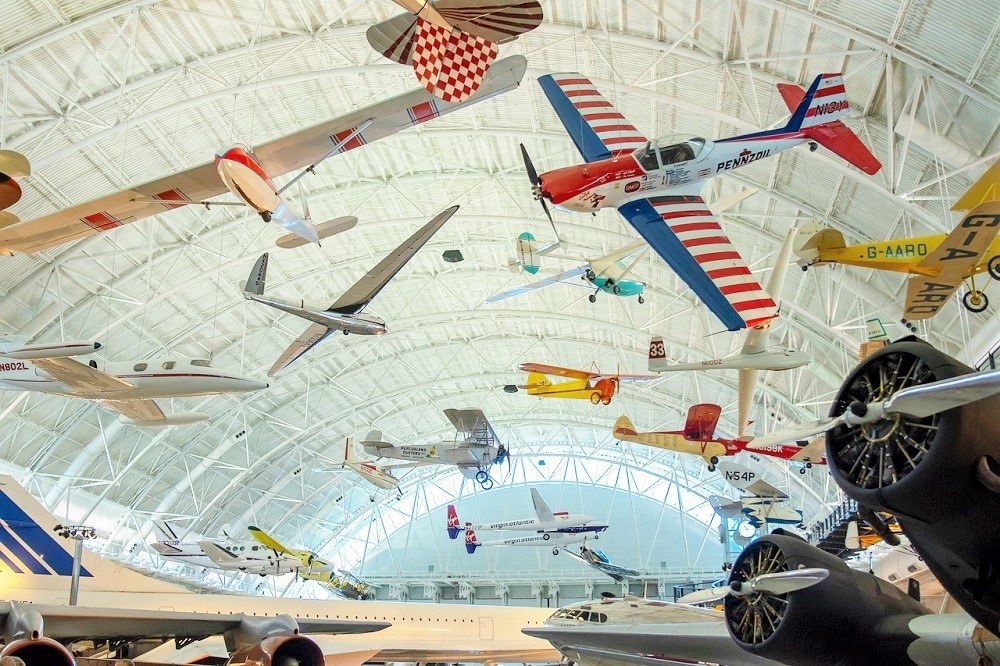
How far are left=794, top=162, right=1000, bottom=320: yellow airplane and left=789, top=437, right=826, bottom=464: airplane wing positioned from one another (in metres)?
8.37

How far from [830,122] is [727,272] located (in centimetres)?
320

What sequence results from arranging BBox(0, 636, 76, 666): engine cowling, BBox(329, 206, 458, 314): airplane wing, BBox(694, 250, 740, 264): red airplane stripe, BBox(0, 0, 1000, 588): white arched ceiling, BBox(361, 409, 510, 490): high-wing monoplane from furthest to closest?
1. BBox(361, 409, 510, 490): high-wing monoplane
2. BBox(0, 0, 1000, 588): white arched ceiling
3. BBox(329, 206, 458, 314): airplane wing
4. BBox(694, 250, 740, 264): red airplane stripe
5. BBox(0, 636, 76, 666): engine cowling

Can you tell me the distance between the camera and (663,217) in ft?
41.7

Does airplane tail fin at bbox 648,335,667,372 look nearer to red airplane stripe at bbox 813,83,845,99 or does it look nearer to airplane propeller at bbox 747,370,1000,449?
red airplane stripe at bbox 813,83,845,99

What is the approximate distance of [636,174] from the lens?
488 inches

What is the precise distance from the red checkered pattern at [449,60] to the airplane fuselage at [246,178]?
11.3ft

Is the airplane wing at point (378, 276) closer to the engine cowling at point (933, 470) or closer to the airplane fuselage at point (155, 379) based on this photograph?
the airplane fuselage at point (155, 379)

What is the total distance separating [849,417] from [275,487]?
45.8 m

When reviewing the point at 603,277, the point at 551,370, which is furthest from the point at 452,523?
the point at 603,277

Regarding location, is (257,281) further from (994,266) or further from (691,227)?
(994,266)

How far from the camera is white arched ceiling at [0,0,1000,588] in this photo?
17734mm

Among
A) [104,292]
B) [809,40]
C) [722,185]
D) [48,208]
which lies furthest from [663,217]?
[104,292]

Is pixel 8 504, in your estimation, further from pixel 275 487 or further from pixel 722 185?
pixel 275 487

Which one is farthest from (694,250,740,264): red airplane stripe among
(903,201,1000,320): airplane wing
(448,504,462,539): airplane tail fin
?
(448,504,462,539): airplane tail fin
